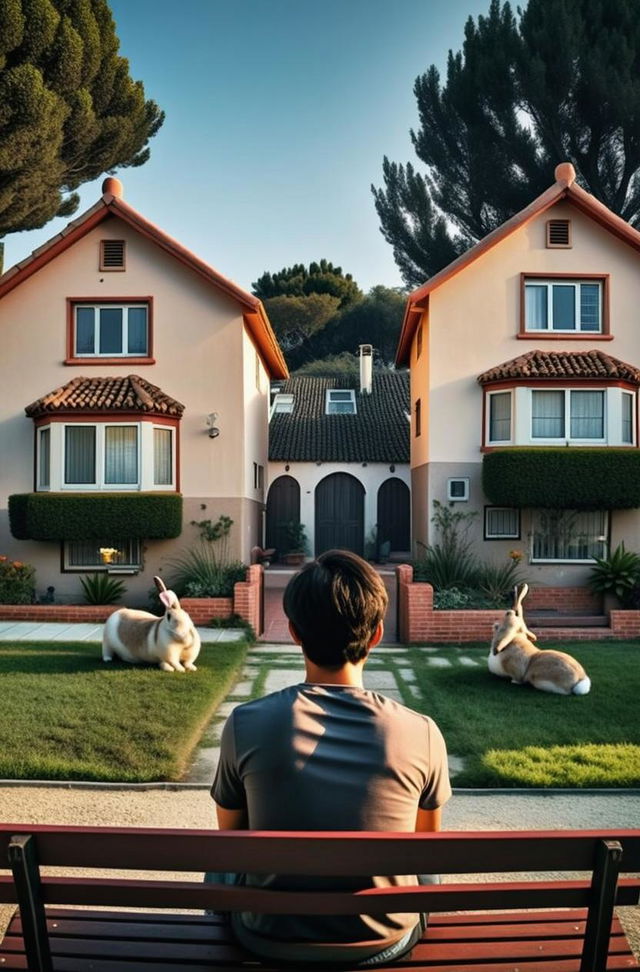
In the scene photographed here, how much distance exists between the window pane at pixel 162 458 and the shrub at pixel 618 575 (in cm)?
858

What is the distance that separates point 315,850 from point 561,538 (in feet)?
45.5

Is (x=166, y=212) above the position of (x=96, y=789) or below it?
above

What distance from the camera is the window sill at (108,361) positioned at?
49.9 ft

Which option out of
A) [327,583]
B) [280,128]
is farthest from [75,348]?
[327,583]

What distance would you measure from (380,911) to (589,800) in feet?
13.1

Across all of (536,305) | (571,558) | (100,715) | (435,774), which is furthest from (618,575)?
(435,774)

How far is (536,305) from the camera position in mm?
15500

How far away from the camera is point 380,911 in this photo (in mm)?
2074

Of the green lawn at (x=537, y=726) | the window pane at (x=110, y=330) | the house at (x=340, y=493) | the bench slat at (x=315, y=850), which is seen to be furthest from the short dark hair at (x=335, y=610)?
the house at (x=340, y=493)

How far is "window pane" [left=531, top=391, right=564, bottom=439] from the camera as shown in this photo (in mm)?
14914

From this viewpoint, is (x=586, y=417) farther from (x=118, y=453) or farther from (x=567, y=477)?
(x=118, y=453)

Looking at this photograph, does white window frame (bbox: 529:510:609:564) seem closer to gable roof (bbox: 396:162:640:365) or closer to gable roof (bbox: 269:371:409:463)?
gable roof (bbox: 396:162:640:365)

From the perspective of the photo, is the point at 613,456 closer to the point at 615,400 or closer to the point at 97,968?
the point at 615,400

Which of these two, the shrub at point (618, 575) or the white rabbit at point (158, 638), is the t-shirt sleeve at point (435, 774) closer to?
the white rabbit at point (158, 638)
